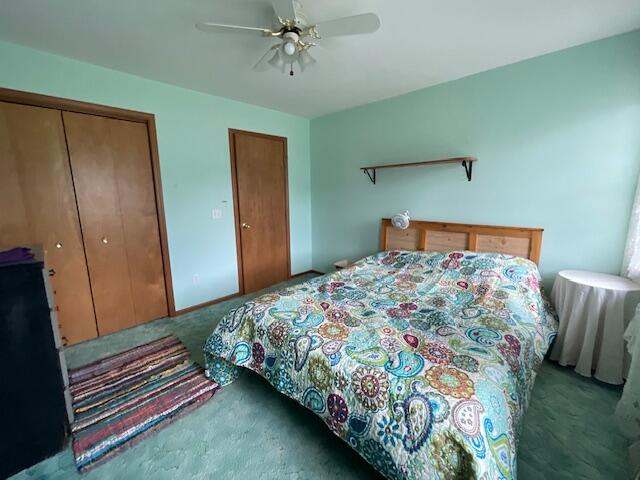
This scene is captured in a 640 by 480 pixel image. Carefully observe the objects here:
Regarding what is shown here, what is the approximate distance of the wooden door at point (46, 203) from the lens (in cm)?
200

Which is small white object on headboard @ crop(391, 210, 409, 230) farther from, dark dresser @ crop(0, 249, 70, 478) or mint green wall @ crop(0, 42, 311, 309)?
dark dresser @ crop(0, 249, 70, 478)

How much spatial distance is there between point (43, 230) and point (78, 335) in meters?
0.97

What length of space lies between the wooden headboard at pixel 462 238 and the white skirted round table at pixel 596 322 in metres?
0.40

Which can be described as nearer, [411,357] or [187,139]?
[411,357]

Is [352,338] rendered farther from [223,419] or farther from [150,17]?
[150,17]

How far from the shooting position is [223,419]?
1.61 metres

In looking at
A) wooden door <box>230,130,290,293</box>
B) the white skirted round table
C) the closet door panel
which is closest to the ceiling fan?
the closet door panel

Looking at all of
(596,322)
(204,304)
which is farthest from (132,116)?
(596,322)

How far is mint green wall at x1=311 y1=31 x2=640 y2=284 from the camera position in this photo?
6.21ft

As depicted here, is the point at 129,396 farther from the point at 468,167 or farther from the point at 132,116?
the point at 468,167

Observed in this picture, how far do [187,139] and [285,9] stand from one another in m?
1.90

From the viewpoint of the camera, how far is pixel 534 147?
87.0 inches

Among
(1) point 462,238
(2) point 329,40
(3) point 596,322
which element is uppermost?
(2) point 329,40

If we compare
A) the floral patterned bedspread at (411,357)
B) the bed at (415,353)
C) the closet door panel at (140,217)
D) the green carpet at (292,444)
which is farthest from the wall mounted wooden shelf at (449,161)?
the closet door panel at (140,217)
